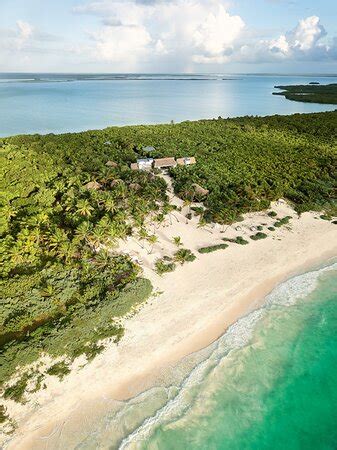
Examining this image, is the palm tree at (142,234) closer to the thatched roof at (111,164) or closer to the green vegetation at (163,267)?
the green vegetation at (163,267)

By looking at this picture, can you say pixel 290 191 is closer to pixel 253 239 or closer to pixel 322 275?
pixel 253 239

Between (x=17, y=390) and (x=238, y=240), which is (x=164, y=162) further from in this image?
(x=17, y=390)

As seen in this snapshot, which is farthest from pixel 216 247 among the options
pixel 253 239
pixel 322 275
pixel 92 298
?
pixel 92 298

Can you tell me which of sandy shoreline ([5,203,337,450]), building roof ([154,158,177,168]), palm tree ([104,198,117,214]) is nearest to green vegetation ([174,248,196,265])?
sandy shoreline ([5,203,337,450])

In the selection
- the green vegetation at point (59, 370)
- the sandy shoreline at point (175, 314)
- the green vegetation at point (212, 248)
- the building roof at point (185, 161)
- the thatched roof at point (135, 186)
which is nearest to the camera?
the sandy shoreline at point (175, 314)

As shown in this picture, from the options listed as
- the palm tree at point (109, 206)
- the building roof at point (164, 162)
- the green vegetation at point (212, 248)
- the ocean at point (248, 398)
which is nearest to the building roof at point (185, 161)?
the building roof at point (164, 162)

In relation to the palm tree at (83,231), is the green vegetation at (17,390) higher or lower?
lower

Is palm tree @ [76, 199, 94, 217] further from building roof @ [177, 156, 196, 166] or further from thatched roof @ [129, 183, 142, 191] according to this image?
building roof @ [177, 156, 196, 166]
